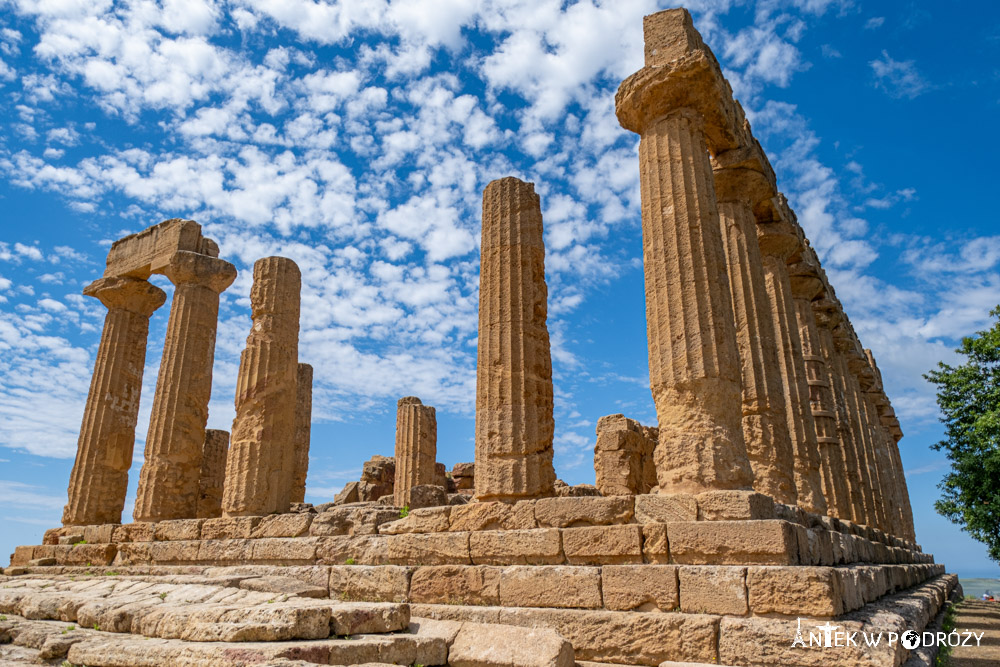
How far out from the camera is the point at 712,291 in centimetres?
884

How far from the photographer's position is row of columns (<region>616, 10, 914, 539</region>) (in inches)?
330

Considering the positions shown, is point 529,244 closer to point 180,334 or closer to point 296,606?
point 296,606

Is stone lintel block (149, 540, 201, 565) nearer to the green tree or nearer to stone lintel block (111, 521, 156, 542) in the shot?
stone lintel block (111, 521, 156, 542)

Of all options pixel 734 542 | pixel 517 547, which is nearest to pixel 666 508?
pixel 734 542

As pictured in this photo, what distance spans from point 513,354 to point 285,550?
493 centimetres

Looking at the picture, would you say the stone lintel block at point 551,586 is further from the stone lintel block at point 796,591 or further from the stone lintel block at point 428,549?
the stone lintel block at point 796,591

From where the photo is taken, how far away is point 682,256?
902 centimetres

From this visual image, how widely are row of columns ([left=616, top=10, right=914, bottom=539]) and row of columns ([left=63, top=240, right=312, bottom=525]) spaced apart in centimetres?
760

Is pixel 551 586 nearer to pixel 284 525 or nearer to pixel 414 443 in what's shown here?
pixel 284 525

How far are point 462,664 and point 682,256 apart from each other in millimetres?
5582

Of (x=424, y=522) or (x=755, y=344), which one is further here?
(x=755, y=344)

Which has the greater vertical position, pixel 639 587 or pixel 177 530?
pixel 177 530

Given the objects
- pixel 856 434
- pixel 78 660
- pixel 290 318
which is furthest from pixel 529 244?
pixel 856 434

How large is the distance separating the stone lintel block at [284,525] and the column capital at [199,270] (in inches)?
268
